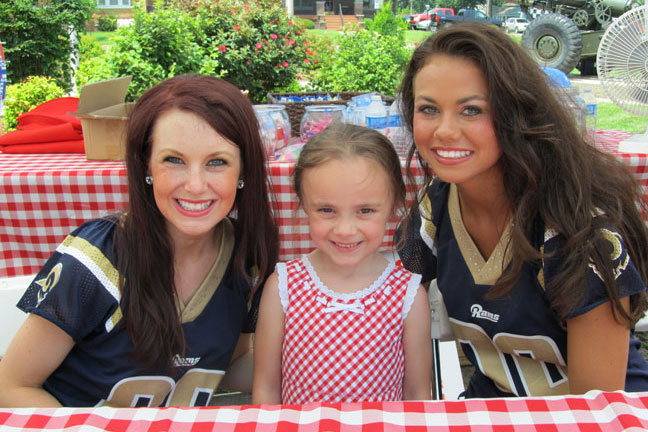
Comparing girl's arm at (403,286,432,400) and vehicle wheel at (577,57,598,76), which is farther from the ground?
vehicle wheel at (577,57,598,76)

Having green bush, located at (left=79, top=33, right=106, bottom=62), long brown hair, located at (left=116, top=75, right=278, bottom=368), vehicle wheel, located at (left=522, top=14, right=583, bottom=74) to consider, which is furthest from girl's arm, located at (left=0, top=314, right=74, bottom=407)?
green bush, located at (left=79, top=33, right=106, bottom=62)

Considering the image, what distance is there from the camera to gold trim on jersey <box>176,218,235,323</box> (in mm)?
1380

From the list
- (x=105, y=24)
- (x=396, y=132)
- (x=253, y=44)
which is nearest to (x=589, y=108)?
(x=396, y=132)

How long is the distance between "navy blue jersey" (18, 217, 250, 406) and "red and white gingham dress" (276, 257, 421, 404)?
0.18 meters

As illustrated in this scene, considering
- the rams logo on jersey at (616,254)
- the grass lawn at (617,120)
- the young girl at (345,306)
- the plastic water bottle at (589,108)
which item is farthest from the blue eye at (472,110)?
the grass lawn at (617,120)

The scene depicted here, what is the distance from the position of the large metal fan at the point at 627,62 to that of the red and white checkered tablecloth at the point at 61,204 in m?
0.65

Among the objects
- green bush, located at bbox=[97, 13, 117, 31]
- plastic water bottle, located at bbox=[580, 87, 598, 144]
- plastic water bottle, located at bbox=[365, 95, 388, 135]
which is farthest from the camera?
green bush, located at bbox=[97, 13, 117, 31]

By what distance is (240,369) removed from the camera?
1634 mm

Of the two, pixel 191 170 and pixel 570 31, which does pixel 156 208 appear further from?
pixel 570 31

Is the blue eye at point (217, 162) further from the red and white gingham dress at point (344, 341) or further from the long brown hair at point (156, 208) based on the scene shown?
the red and white gingham dress at point (344, 341)

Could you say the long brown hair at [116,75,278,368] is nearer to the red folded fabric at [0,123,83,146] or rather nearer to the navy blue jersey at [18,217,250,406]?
the navy blue jersey at [18,217,250,406]

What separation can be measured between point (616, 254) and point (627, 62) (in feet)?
6.12

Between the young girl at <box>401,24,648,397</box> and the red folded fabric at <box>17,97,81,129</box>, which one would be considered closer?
the young girl at <box>401,24,648,397</box>

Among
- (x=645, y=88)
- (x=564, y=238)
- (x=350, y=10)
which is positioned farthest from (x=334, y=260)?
(x=350, y=10)
